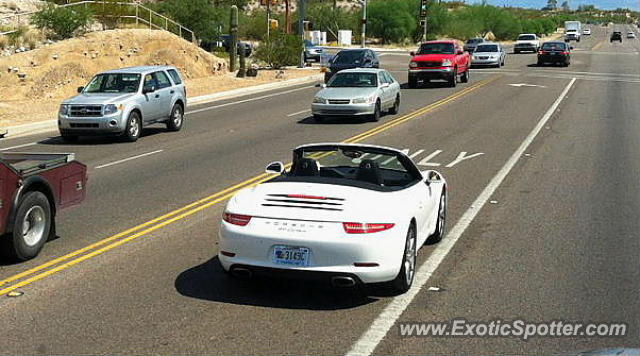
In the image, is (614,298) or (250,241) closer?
(250,241)

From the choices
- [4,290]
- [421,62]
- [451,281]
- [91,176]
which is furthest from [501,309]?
[421,62]

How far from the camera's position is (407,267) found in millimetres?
7645

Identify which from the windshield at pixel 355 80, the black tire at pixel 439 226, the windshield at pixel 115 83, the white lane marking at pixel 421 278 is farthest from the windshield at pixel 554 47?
the black tire at pixel 439 226

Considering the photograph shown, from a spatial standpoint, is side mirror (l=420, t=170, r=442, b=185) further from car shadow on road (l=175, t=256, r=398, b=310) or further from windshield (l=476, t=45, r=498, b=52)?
windshield (l=476, t=45, r=498, b=52)

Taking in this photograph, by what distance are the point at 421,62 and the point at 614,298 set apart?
29.9m

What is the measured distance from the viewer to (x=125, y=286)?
7.89 meters

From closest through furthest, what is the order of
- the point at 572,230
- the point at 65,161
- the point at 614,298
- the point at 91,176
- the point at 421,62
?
1. the point at 614,298
2. the point at 65,161
3. the point at 572,230
4. the point at 91,176
5. the point at 421,62

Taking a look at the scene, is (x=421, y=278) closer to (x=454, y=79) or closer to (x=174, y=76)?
(x=174, y=76)

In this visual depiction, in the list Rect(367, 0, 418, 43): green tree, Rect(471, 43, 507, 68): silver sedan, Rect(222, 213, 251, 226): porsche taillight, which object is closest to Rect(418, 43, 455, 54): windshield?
Rect(471, 43, 507, 68): silver sedan

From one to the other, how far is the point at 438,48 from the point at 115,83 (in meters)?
20.3

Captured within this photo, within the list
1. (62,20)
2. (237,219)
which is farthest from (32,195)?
(62,20)

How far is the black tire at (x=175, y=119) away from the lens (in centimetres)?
2194

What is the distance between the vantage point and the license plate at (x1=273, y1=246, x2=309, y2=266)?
7.02 metres

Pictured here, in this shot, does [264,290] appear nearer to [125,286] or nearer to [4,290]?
[125,286]
